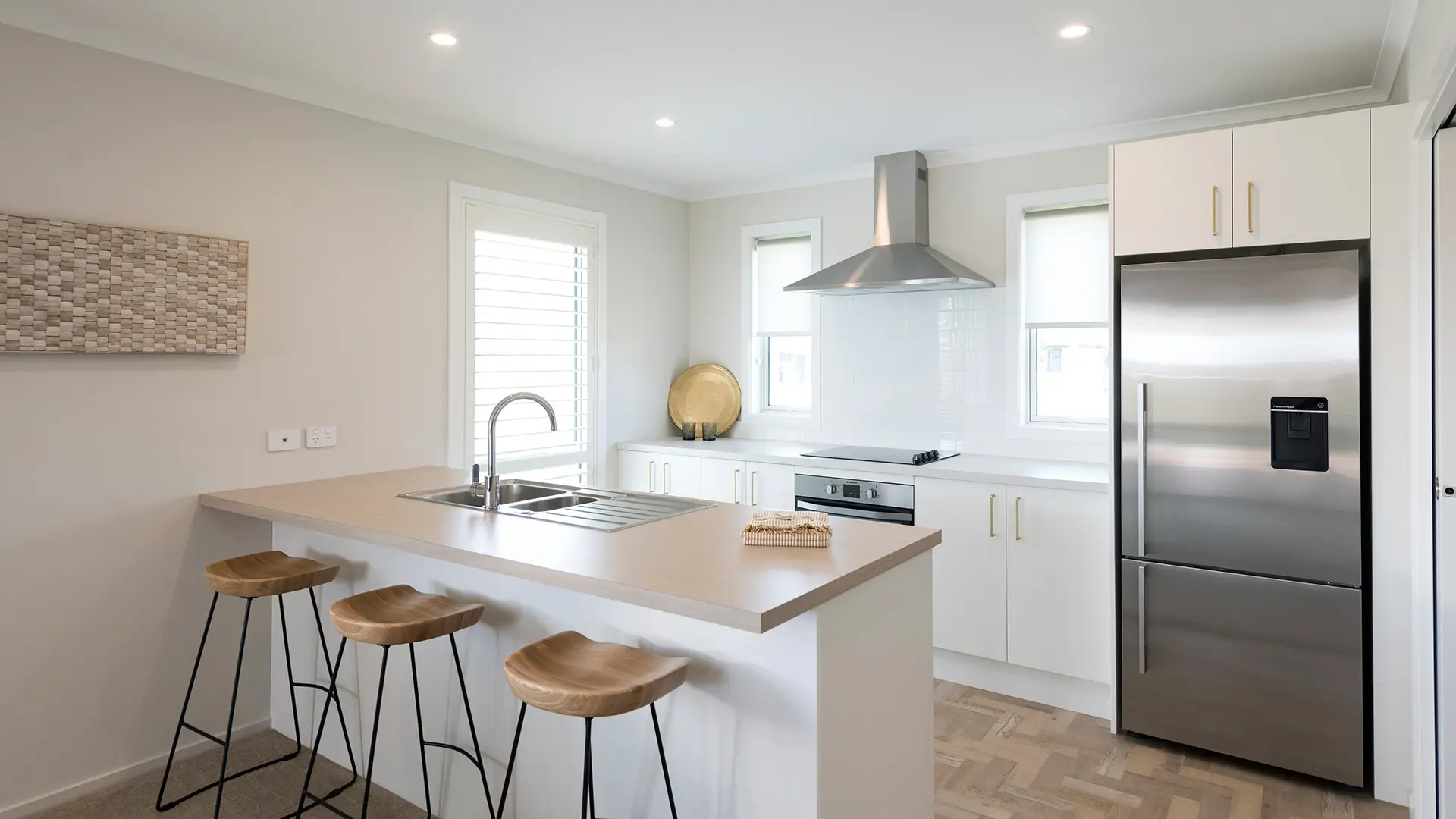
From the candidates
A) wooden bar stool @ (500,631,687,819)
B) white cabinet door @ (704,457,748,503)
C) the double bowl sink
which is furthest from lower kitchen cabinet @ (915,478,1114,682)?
wooden bar stool @ (500,631,687,819)

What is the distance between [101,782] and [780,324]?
142 inches

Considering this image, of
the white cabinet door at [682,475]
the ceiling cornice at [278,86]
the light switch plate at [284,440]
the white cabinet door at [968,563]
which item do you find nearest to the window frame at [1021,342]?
the white cabinet door at [968,563]

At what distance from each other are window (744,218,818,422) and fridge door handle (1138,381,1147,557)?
1951mm

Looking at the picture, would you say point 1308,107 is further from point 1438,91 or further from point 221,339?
point 221,339

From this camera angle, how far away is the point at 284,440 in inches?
122

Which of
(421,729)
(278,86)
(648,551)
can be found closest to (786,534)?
(648,551)

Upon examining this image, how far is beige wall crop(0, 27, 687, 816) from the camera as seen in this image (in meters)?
2.51

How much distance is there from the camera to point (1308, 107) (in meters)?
3.22

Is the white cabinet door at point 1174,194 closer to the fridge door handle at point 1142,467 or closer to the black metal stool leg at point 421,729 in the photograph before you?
the fridge door handle at point 1142,467

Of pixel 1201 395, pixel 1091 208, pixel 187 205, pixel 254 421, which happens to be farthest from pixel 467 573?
pixel 1091 208

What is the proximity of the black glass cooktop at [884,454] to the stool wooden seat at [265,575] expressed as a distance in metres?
2.20

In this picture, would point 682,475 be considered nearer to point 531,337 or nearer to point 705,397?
point 705,397

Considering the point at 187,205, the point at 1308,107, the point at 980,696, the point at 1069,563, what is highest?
the point at 1308,107

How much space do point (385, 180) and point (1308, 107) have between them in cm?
373
